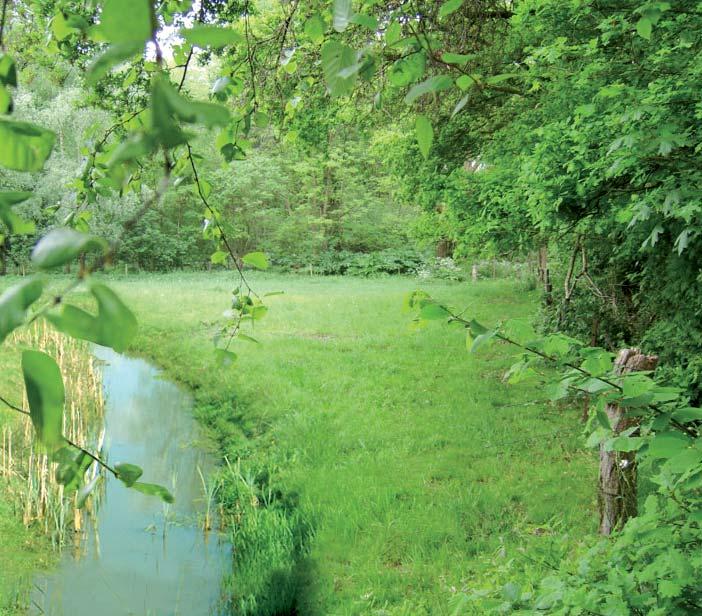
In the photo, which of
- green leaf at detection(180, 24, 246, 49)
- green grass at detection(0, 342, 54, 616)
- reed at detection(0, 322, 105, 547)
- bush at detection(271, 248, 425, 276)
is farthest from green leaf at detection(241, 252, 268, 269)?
bush at detection(271, 248, 425, 276)

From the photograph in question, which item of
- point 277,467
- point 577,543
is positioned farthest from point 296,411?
point 577,543

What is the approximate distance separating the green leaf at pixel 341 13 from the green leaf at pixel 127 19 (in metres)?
0.37

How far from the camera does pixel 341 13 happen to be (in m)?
0.68

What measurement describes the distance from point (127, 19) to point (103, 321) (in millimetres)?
196

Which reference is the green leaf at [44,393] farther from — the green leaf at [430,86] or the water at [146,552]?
the water at [146,552]

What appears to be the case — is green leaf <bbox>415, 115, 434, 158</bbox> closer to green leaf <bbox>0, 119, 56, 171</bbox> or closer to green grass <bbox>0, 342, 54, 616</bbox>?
green leaf <bbox>0, 119, 56, 171</bbox>

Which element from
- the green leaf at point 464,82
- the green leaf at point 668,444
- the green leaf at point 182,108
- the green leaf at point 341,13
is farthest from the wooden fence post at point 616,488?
the green leaf at point 182,108

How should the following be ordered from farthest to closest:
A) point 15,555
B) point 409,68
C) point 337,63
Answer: point 15,555
point 409,68
point 337,63

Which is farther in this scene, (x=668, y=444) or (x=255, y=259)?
(x=668, y=444)

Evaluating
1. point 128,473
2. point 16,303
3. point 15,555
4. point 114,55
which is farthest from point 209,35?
point 15,555

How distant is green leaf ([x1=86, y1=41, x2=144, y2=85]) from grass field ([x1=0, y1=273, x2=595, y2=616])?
1986 millimetres

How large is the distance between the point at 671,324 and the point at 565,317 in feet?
5.69

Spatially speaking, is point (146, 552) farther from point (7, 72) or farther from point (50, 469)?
point (7, 72)

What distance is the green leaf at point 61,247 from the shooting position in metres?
0.37
